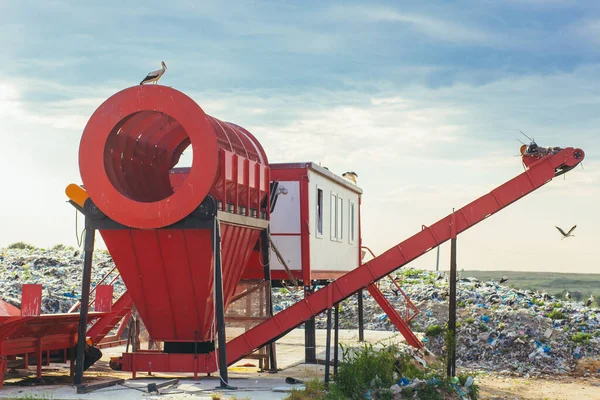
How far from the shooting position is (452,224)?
685 inches

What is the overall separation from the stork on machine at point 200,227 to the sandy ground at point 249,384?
0.51 m

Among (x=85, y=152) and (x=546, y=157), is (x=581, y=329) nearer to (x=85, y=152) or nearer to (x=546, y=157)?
(x=546, y=157)

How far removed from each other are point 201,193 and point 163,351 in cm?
374

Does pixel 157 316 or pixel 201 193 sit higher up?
pixel 201 193

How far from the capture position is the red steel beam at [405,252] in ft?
56.4

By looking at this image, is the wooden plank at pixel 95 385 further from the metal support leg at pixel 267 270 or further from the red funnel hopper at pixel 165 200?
the metal support leg at pixel 267 270

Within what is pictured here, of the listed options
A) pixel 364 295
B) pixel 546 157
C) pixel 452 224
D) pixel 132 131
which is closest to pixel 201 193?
pixel 132 131

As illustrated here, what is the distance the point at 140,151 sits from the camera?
55.4ft

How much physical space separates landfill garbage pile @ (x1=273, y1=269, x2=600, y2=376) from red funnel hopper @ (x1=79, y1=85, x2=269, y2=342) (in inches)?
441

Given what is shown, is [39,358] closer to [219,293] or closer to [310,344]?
[219,293]

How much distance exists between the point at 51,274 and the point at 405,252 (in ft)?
69.1

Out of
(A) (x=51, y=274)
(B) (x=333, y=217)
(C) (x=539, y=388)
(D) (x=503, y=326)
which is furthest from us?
(A) (x=51, y=274)

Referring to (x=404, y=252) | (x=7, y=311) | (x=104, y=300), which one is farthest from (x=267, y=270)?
(x=7, y=311)

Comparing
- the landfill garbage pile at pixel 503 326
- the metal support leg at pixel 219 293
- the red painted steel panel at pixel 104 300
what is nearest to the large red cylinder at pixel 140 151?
the metal support leg at pixel 219 293
